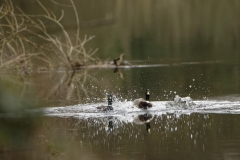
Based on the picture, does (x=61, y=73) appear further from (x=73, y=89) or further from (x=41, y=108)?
(x=41, y=108)

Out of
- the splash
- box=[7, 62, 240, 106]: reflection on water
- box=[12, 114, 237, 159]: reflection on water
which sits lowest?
box=[12, 114, 237, 159]: reflection on water

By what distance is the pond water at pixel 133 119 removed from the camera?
7480 mm

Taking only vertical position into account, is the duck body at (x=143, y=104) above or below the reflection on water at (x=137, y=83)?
below

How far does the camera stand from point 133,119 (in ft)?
35.5

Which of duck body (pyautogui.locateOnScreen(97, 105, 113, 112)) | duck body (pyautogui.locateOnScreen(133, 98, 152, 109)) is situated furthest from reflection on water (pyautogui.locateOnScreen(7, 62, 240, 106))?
duck body (pyautogui.locateOnScreen(133, 98, 152, 109))

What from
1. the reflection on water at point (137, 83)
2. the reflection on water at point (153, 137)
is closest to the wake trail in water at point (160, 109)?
the reflection on water at point (153, 137)

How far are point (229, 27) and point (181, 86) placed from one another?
16142 millimetres

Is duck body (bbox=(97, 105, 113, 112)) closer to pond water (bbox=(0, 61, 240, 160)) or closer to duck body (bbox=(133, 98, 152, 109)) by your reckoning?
pond water (bbox=(0, 61, 240, 160))

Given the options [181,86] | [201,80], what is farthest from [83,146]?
[201,80]

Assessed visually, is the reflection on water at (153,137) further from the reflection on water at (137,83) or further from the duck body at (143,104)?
the reflection on water at (137,83)

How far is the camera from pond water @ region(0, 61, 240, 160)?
24.5 ft

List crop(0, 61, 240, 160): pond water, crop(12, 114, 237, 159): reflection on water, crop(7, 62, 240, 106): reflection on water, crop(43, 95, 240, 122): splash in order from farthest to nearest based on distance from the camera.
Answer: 1. crop(7, 62, 240, 106): reflection on water
2. crop(43, 95, 240, 122): splash
3. crop(12, 114, 237, 159): reflection on water
4. crop(0, 61, 240, 160): pond water

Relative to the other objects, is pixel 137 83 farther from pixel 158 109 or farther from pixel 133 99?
pixel 158 109

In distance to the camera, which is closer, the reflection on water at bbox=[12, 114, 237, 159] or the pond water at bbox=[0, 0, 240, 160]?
the pond water at bbox=[0, 0, 240, 160]
